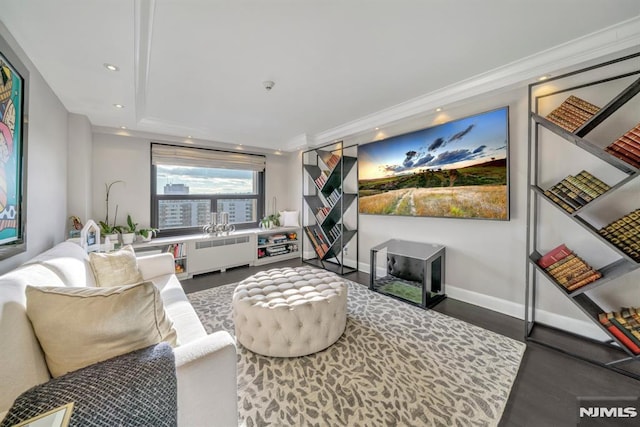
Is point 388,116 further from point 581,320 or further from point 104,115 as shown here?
point 104,115

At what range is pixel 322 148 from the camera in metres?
4.38

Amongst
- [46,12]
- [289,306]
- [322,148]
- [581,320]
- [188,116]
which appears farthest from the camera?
[322,148]

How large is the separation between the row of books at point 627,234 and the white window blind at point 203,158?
4.74 meters

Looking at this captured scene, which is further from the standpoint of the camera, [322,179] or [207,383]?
[322,179]

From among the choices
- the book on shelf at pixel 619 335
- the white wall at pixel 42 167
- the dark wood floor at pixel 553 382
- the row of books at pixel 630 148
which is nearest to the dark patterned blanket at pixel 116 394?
the white wall at pixel 42 167

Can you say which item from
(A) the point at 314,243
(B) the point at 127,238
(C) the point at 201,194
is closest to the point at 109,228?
(B) the point at 127,238

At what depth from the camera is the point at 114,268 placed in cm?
198

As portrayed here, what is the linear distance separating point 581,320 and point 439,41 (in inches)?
105

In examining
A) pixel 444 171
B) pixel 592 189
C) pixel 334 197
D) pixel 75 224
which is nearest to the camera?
pixel 592 189

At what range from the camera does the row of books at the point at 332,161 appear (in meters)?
4.03

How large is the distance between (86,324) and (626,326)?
Answer: 3.13m

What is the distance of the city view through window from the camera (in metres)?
4.00

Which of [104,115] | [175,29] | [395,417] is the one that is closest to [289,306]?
[395,417]

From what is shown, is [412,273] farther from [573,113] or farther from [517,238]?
[573,113]
